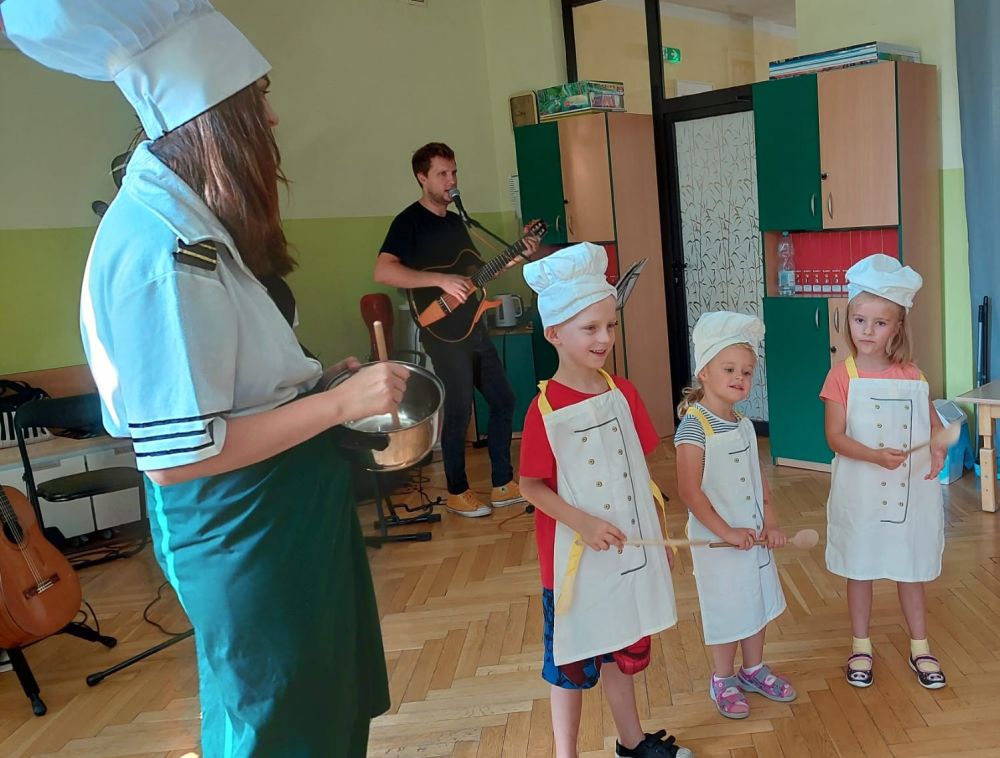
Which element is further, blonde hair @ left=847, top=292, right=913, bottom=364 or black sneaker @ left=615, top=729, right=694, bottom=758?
blonde hair @ left=847, top=292, right=913, bottom=364

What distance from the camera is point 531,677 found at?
2.70m

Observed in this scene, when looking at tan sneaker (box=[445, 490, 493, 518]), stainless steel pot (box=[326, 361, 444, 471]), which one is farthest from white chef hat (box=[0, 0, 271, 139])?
tan sneaker (box=[445, 490, 493, 518])

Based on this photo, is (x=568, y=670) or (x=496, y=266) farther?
(x=496, y=266)

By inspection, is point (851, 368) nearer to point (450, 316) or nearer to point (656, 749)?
point (656, 749)

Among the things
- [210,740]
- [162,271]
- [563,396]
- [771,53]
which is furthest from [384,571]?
[771,53]

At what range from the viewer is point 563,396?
6.52 feet

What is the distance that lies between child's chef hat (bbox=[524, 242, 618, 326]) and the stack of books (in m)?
2.76

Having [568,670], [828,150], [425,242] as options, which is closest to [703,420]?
[568,670]

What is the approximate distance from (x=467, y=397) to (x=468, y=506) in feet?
1.74

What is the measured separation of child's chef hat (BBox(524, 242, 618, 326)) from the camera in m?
1.94

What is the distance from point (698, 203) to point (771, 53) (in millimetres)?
920

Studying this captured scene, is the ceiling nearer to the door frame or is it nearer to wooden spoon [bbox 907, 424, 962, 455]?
the door frame

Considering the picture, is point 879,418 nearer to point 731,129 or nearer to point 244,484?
point 244,484

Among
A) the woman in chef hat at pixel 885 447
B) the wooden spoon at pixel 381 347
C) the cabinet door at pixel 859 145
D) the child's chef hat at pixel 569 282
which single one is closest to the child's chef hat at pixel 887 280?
the woman in chef hat at pixel 885 447
